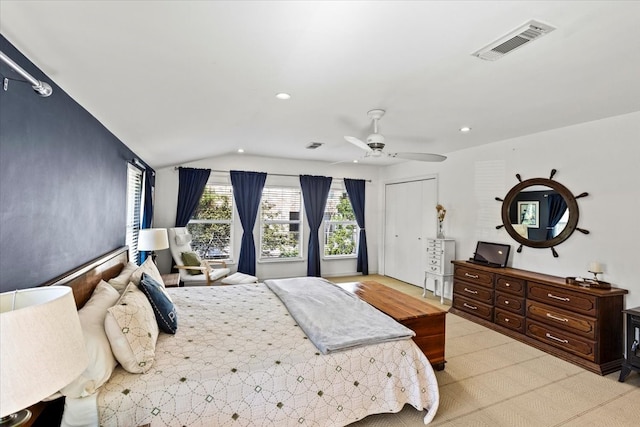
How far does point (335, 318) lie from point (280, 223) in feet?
12.9

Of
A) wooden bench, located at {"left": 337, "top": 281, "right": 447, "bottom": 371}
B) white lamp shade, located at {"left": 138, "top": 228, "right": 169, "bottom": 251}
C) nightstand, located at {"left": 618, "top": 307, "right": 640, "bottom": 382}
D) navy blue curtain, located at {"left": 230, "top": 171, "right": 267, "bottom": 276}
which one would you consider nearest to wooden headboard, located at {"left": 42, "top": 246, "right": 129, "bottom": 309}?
white lamp shade, located at {"left": 138, "top": 228, "right": 169, "bottom": 251}

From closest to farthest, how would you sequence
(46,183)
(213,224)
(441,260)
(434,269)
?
(46,183) → (441,260) → (434,269) → (213,224)

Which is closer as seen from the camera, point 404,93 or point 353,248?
point 404,93

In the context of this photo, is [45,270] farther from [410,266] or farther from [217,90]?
[410,266]

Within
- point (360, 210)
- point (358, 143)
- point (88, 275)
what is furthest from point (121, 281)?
point (360, 210)

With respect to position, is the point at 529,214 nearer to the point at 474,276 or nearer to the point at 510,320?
the point at 474,276

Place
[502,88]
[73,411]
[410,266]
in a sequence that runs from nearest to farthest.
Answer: [73,411]
[502,88]
[410,266]

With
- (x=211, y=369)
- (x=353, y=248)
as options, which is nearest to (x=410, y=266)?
(x=353, y=248)

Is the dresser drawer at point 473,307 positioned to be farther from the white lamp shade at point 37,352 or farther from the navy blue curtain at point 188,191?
the navy blue curtain at point 188,191

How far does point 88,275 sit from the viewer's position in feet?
7.30

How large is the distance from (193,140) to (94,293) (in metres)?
2.21

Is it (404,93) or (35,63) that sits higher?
(404,93)

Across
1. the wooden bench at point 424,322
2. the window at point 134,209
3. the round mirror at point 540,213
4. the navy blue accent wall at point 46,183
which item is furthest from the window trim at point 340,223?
the navy blue accent wall at point 46,183

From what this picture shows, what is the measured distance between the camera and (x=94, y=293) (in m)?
2.19
